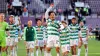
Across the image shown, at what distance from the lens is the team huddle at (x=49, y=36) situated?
21.0 m

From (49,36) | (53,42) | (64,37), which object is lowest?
(53,42)

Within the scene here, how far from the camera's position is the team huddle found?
20972mm

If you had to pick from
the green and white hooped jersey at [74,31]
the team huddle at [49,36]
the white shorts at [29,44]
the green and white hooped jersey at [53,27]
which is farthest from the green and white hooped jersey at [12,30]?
the green and white hooped jersey at [53,27]

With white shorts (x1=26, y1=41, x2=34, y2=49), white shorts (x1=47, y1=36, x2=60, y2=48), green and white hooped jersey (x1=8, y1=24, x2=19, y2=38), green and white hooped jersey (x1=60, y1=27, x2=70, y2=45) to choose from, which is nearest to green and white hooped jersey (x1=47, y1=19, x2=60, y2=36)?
white shorts (x1=47, y1=36, x2=60, y2=48)

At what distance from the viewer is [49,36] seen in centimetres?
2102

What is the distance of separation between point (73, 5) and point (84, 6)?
5.41 ft

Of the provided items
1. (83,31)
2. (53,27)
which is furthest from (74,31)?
(53,27)

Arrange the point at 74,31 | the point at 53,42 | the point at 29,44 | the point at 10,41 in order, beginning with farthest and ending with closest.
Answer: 1. the point at 10,41
2. the point at 74,31
3. the point at 29,44
4. the point at 53,42

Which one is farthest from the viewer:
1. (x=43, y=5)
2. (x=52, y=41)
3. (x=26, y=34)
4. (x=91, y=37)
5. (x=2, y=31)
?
(x=43, y=5)

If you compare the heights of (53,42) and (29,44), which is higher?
(53,42)

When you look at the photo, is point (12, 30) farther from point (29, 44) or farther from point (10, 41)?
point (29, 44)

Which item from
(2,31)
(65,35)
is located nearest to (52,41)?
(65,35)

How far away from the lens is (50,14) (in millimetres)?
20891

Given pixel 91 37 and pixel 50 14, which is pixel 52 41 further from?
pixel 91 37
